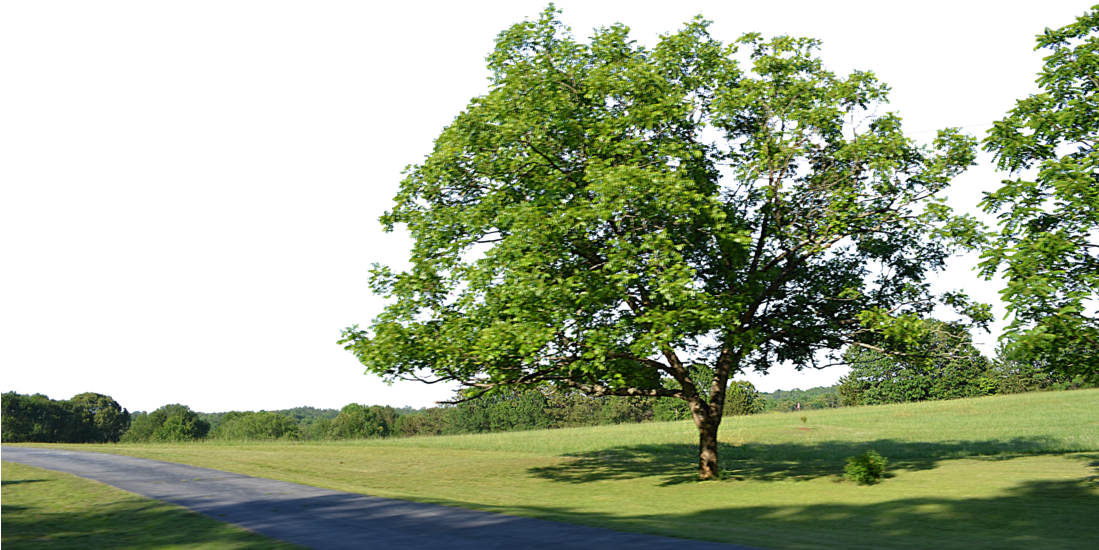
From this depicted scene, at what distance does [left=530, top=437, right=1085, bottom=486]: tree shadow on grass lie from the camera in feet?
95.7

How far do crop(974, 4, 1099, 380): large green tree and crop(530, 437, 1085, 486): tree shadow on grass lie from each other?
882cm

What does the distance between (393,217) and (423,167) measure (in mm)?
2168

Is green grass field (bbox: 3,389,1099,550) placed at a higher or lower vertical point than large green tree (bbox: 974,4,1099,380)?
lower

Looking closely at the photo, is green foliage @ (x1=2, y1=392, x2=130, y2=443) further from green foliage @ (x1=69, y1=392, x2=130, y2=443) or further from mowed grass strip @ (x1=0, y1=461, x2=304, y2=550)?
mowed grass strip @ (x1=0, y1=461, x2=304, y2=550)

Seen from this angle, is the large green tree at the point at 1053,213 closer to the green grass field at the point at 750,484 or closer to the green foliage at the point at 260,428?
the green grass field at the point at 750,484

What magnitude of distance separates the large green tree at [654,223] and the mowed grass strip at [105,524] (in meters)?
8.61

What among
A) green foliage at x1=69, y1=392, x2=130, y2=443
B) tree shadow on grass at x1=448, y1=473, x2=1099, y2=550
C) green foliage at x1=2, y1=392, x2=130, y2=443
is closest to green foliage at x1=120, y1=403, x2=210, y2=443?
green foliage at x1=2, y1=392, x2=130, y2=443

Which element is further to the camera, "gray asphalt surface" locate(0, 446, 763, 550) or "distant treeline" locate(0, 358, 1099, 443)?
"distant treeline" locate(0, 358, 1099, 443)

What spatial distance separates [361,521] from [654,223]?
1310cm

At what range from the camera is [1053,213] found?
855 inches

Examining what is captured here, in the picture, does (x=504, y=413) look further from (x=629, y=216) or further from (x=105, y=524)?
(x=105, y=524)

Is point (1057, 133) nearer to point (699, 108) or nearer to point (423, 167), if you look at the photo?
point (699, 108)

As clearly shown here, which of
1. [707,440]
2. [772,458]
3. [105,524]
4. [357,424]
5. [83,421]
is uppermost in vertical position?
[357,424]

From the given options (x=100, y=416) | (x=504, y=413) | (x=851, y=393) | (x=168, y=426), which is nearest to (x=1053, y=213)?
(x=100, y=416)
